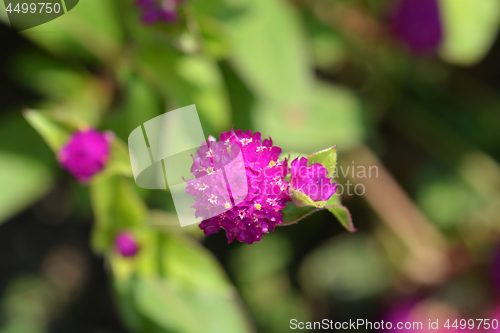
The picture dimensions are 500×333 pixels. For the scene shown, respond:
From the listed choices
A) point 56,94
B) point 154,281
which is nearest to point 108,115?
point 56,94

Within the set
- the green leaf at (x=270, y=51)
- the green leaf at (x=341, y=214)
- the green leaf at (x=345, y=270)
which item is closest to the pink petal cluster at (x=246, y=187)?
the green leaf at (x=341, y=214)

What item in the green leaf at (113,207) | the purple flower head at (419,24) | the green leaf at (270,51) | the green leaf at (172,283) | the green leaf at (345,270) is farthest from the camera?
the green leaf at (345,270)

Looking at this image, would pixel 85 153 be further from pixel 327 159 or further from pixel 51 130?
pixel 327 159

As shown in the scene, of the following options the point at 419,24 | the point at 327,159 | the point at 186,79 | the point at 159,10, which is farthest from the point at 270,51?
the point at 327,159

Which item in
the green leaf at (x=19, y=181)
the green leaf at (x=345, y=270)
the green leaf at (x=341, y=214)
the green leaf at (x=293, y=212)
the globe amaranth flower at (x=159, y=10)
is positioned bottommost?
the green leaf at (x=345, y=270)

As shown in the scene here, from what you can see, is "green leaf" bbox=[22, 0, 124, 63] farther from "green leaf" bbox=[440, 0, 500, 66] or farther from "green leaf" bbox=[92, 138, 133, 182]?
"green leaf" bbox=[440, 0, 500, 66]

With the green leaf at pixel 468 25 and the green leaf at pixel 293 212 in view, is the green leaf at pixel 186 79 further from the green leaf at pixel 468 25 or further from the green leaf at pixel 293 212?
the green leaf at pixel 468 25

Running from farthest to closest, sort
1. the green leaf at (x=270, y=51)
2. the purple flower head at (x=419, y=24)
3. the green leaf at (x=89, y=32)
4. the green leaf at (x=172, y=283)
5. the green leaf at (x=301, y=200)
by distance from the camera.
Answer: the purple flower head at (x=419, y=24)
the green leaf at (x=89, y=32)
the green leaf at (x=270, y=51)
the green leaf at (x=172, y=283)
the green leaf at (x=301, y=200)
